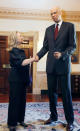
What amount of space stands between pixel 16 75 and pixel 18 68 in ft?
0.30

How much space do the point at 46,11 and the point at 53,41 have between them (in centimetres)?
332

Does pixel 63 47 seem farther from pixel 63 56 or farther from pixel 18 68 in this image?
pixel 18 68

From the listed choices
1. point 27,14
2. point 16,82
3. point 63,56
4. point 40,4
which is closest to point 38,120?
point 16,82

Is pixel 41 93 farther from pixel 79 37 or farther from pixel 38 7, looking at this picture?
pixel 38 7

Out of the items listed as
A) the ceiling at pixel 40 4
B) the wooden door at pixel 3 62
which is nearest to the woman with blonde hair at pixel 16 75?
the wooden door at pixel 3 62

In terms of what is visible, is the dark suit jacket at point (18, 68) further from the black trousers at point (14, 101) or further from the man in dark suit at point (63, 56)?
the man in dark suit at point (63, 56)

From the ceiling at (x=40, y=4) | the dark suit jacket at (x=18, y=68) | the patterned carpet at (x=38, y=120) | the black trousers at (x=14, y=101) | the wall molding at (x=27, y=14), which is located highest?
the ceiling at (x=40, y=4)

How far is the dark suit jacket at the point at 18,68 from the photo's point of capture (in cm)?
194

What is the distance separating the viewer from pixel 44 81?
17.0 ft

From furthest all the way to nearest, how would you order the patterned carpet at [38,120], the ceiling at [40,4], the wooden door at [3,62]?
the wooden door at [3,62], the ceiling at [40,4], the patterned carpet at [38,120]

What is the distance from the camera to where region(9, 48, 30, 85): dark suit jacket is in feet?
6.36

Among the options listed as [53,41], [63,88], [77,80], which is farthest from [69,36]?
[77,80]

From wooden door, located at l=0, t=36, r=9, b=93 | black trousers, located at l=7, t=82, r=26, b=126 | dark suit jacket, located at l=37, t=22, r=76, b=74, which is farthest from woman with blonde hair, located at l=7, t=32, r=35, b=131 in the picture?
wooden door, located at l=0, t=36, r=9, b=93

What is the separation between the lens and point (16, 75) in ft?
6.57
